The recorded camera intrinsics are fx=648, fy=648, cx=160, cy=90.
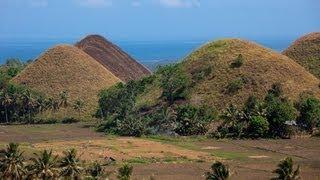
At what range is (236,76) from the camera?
10994 cm

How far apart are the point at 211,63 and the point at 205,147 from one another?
38781 mm

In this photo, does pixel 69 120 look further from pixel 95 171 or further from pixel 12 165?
pixel 12 165

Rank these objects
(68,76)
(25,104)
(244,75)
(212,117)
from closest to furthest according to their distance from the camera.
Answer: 1. (212,117)
2. (25,104)
3. (244,75)
4. (68,76)

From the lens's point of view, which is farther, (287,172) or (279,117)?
(279,117)

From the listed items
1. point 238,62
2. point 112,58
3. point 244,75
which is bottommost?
point 244,75

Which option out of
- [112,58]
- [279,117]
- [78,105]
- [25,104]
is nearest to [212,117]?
[279,117]

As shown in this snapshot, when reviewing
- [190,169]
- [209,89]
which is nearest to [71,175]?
[190,169]

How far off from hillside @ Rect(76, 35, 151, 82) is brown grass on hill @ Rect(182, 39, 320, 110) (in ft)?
117

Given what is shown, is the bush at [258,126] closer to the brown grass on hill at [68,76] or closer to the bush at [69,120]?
the bush at [69,120]

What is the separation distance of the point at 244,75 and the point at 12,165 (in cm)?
7061

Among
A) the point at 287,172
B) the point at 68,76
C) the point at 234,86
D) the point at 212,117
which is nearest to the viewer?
the point at 287,172

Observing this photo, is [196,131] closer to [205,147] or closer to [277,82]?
[205,147]

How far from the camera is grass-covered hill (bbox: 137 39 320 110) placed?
105062mm

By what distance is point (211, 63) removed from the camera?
382 ft
